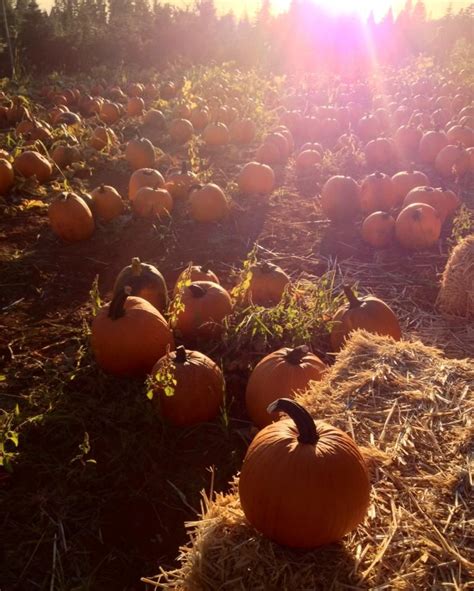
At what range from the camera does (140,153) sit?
9203 millimetres

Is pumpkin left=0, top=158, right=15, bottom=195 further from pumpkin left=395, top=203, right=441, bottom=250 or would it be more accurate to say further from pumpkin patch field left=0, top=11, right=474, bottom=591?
pumpkin left=395, top=203, right=441, bottom=250

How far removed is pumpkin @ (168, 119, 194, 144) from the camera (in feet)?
36.9

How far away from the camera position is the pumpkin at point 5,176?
7.44m

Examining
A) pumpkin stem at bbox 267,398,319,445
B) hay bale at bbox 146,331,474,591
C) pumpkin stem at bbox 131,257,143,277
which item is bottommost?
pumpkin stem at bbox 131,257,143,277

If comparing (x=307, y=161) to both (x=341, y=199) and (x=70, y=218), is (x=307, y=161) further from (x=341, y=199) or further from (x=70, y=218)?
(x=70, y=218)

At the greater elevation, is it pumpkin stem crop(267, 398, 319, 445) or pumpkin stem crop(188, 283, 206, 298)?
pumpkin stem crop(267, 398, 319, 445)

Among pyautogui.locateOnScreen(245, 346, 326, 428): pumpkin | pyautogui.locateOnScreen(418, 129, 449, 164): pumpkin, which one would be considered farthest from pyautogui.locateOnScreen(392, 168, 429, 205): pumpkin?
pyautogui.locateOnScreen(245, 346, 326, 428): pumpkin

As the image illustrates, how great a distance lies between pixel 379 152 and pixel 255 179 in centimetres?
289

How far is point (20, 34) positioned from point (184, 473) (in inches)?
887

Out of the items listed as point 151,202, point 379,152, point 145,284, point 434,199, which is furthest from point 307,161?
point 145,284

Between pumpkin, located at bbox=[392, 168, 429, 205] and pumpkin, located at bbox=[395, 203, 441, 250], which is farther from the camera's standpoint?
pumpkin, located at bbox=[392, 168, 429, 205]

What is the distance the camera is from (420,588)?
1.78 m

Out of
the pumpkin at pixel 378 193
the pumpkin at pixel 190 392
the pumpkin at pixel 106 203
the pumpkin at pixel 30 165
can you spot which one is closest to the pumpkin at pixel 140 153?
the pumpkin at pixel 30 165

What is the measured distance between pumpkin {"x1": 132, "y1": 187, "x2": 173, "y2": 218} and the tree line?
44.6ft
